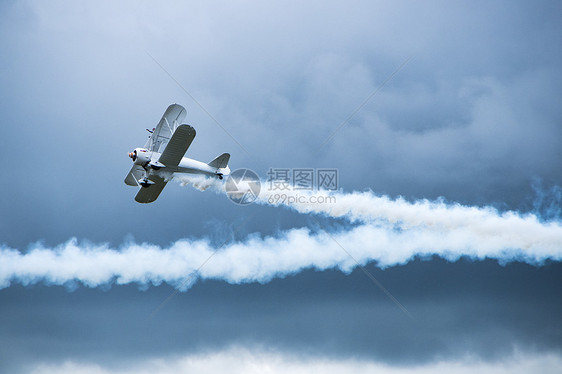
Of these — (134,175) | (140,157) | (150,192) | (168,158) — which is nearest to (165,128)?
(168,158)

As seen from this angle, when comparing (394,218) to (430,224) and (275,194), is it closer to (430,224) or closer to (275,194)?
(430,224)

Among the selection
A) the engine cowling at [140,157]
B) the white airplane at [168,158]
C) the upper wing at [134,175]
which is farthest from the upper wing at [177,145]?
the upper wing at [134,175]

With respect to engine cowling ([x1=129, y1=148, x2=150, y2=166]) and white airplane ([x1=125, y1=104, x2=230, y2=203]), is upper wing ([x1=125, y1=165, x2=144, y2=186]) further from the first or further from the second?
engine cowling ([x1=129, y1=148, x2=150, y2=166])

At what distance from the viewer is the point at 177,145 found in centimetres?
6231

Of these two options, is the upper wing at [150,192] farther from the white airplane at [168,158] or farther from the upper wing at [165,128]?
the upper wing at [165,128]

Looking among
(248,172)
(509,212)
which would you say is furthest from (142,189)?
(509,212)

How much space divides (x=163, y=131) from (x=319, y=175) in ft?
46.1

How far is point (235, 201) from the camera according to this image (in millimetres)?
67438

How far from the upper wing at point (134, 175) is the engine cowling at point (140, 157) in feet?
15.9

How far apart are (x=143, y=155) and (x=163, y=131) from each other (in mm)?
2866

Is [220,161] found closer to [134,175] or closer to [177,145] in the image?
[177,145]

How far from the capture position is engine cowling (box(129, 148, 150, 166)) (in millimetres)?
63875

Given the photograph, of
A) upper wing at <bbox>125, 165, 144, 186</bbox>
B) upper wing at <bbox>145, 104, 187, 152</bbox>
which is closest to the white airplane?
upper wing at <bbox>145, 104, 187, 152</bbox>

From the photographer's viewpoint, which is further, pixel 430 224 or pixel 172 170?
pixel 430 224
